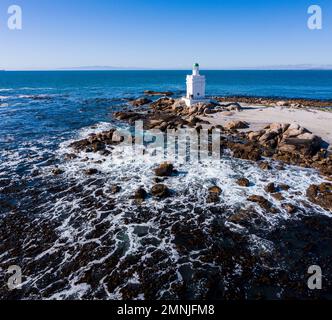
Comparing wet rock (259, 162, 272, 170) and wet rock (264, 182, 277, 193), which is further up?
wet rock (259, 162, 272, 170)

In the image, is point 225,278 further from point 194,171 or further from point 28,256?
point 194,171

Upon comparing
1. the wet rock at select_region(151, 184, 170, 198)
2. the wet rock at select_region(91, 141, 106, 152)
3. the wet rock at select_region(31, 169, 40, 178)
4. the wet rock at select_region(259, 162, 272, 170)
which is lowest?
the wet rock at select_region(151, 184, 170, 198)

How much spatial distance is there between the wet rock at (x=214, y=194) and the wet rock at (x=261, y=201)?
6.60 feet

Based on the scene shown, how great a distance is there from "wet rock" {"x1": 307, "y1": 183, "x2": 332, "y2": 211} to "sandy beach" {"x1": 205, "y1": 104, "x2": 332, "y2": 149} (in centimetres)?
1168

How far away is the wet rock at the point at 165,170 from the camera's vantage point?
20.0 m

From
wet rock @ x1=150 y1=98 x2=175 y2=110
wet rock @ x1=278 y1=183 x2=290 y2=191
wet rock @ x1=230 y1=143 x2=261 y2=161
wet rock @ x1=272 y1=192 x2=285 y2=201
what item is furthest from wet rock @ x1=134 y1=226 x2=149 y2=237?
wet rock @ x1=150 y1=98 x2=175 y2=110

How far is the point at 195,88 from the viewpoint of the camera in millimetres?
44031

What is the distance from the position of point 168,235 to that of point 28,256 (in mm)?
6803

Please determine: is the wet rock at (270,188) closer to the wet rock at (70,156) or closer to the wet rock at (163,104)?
the wet rock at (70,156)

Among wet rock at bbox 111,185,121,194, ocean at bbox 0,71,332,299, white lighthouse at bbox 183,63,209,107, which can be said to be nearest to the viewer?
ocean at bbox 0,71,332,299

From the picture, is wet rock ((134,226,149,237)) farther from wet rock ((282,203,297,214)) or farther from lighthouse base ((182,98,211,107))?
lighthouse base ((182,98,211,107))

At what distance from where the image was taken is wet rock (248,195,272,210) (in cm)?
1572

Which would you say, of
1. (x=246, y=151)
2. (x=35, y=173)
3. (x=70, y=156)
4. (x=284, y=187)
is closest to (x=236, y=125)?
(x=246, y=151)

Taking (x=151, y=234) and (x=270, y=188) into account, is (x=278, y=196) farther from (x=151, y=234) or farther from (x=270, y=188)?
(x=151, y=234)
